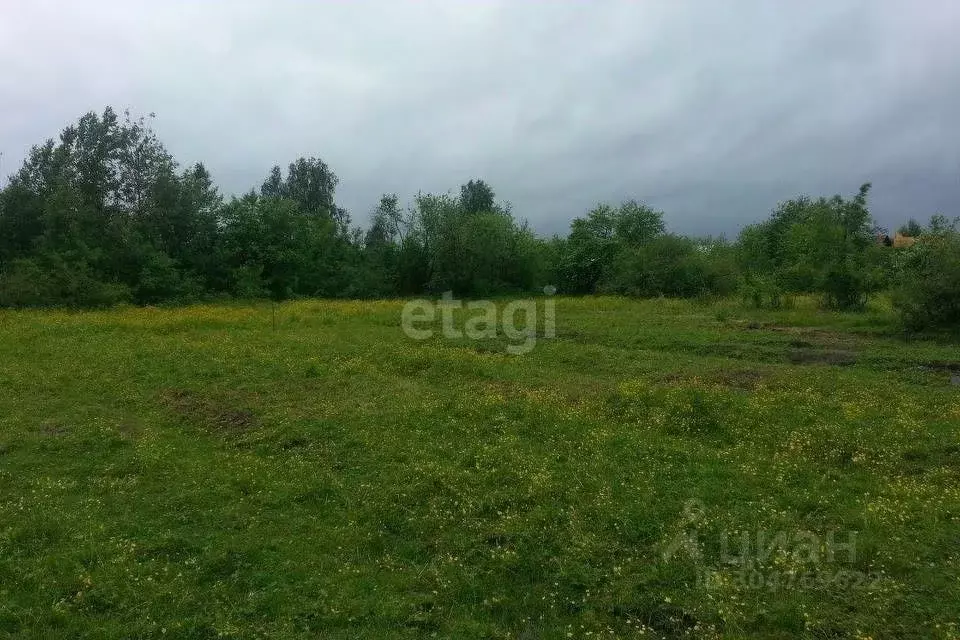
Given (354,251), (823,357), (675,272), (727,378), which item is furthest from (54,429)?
(354,251)

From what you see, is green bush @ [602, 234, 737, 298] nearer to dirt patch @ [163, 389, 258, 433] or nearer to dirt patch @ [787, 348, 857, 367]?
dirt patch @ [787, 348, 857, 367]

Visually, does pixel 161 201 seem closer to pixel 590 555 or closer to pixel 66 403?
pixel 66 403

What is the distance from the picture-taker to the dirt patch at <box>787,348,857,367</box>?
1397 cm

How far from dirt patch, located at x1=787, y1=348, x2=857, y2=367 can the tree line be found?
4.65 m

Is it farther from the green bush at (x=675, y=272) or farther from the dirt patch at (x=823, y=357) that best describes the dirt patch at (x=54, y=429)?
the green bush at (x=675, y=272)

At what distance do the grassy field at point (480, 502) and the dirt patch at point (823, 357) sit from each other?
1010 millimetres

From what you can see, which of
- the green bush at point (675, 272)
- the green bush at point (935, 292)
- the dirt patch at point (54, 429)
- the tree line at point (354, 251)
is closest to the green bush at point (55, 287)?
the tree line at point (354, 251)

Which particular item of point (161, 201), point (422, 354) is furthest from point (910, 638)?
point (161, 201)

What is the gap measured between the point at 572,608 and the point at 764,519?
7.69 feet

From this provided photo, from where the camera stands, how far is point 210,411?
10516mm

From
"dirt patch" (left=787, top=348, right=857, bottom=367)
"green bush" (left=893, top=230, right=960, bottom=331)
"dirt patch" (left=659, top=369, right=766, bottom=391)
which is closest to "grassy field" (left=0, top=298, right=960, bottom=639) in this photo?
"dirt patch" (left=659, top=369, right=766, bottom=391)

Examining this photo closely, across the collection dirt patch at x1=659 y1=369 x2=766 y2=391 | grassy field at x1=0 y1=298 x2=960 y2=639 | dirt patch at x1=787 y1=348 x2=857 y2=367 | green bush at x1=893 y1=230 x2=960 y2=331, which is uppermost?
green bush at x1=893 y1=230 x2=960 y2=331

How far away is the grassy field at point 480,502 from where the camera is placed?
15.8ft

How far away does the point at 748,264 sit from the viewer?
38.9m
